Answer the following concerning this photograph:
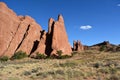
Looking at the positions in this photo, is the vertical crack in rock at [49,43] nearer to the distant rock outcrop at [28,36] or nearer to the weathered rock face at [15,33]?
the distant rock outcrop at [28,36]

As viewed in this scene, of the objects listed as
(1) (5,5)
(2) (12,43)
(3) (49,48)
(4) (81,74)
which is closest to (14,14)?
(1) (5,5)

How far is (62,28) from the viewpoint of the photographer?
82438 millimetres

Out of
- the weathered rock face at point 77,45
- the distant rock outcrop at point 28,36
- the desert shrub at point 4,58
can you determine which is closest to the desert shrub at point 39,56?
the distant rock outcrop at point 28,36

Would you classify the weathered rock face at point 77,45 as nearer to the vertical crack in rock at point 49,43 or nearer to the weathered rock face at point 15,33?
the weathered rock face at point 15,33

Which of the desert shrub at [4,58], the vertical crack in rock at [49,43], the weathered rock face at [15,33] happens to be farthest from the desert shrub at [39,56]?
the desert shrub at [4,58]

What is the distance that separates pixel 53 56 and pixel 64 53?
4.98 meters

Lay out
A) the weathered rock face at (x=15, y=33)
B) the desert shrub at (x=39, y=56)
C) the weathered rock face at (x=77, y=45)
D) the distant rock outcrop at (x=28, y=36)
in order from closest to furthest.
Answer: the desert shrub at (x=39, y=56) < the distant rock outcrop at (x=28, y=36) < the weathered rock face at (x=15, y=33) < the weathered rock face at (x=77, y=45)

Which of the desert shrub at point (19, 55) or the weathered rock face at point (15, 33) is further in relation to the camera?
the weathered rock face at point (15, 33)

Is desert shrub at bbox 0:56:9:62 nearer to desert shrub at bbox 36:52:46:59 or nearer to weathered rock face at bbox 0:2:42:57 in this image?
weathered rock face at bbox 0:2:42:57

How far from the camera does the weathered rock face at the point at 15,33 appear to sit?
76250 millimetres

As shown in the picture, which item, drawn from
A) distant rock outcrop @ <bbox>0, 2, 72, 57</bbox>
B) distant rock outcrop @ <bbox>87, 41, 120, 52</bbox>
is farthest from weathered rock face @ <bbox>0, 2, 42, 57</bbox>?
distant rock outcrop @ <bbox>87, 41, 120, 52</bbox>

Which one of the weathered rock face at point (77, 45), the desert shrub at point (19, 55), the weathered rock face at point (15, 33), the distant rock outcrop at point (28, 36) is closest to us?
the desert shrub at point (19, 55)

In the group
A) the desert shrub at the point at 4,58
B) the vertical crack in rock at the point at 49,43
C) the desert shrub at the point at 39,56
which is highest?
the vertical crack in rock at the point at 49,43

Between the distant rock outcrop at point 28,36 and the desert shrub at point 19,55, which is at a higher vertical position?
the distant rock outcrop at point 28,36
